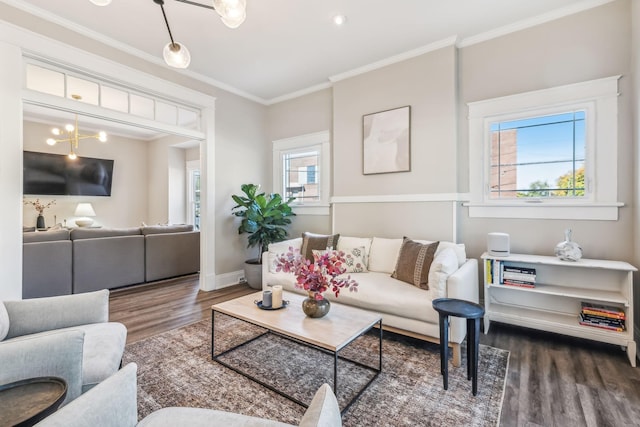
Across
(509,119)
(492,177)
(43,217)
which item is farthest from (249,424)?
(43,217)

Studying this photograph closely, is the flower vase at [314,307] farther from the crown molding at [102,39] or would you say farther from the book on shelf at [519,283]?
the crown molding at [102,39]

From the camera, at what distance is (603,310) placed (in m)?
2.43

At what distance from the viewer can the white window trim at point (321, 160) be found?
444 centimetres

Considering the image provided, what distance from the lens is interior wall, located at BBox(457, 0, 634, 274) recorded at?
2576 mm

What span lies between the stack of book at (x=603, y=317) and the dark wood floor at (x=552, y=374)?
213mm

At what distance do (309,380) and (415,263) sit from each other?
140 cm

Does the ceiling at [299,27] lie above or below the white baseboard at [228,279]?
above

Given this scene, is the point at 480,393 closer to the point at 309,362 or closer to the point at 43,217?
the point at 309,362

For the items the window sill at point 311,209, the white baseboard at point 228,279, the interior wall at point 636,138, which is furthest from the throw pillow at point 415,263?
the white baseboard at point 228,279

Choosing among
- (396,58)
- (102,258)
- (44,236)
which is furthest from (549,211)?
(44,236)

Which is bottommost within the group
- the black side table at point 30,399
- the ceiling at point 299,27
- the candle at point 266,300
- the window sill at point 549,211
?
the candle at point 266,300

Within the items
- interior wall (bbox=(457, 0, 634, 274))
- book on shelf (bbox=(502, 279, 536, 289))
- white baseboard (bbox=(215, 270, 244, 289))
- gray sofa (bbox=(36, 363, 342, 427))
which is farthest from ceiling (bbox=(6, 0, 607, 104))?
gray sofa (bbox=(36, 363, 342, 427))

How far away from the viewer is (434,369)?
85.1 inches

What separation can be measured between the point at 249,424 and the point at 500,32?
3.91 metres
